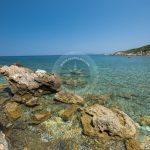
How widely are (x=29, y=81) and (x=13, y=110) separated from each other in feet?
16.5

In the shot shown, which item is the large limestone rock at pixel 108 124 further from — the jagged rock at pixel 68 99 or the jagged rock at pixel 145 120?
the jagged rock at pixel 68 99

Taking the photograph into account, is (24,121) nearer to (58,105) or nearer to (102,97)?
(58,105)

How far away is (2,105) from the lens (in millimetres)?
18125

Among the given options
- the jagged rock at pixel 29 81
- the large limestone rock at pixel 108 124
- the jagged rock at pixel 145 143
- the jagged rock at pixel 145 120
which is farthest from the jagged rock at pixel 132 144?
the jagged rock at pixel 29 81

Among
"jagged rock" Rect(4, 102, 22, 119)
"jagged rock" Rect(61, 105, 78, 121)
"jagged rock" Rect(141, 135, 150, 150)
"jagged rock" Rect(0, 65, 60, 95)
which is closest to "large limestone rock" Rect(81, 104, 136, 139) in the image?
"jagged rock" Rect(141, 135, 150, 150)

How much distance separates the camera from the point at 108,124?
13172 millimetres

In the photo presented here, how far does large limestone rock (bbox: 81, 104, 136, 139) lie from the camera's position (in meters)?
12.9

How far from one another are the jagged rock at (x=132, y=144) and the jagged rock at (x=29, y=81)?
11427 millimetres

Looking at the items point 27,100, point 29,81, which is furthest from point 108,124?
point 29,81

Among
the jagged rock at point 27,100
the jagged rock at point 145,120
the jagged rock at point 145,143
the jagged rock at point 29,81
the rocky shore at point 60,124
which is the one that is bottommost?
the jagged rock at point 145,143

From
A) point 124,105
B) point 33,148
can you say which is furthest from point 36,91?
point 33,148

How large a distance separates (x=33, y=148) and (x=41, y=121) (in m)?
3.31

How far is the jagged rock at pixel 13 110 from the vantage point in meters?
15.7

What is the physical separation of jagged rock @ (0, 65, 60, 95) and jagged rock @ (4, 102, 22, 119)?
2732mm
